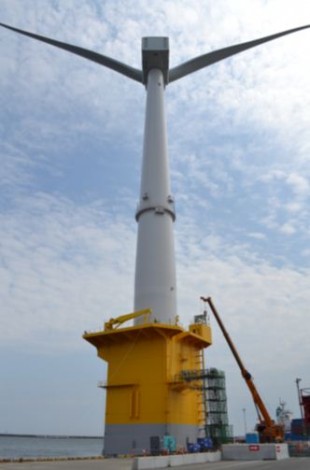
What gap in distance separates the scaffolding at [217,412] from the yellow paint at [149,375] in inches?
81.4

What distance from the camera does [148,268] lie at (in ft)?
134

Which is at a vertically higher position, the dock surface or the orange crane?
the orange crane

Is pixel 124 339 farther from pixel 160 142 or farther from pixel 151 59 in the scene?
pixel 151 59

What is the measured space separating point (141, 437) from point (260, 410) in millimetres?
27341

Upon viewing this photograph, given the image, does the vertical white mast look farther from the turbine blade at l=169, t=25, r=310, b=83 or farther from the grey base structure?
the grey base structure

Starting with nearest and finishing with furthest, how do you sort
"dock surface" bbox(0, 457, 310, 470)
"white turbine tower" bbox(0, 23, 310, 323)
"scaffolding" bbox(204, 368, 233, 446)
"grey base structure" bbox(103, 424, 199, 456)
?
"dock surface" bbox(0, 457, 310, 470) < "grey base structure" bbox(103, 424, 199, 456) < "white turbine tower" bbox(0, 23, 310, 323) < "scaffolding" bbox(204, 368, 233, 446)

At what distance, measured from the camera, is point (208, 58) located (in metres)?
53.0

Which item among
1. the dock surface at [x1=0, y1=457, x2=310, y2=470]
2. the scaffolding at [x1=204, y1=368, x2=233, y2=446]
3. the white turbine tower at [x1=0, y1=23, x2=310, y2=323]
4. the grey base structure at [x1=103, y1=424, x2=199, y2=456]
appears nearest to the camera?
the dock surface at [x1=0, y1=457, x2=310, y2=470]

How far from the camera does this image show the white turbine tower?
133 ft

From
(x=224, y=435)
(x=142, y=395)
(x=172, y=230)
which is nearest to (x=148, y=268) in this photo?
(x=172, y=230)

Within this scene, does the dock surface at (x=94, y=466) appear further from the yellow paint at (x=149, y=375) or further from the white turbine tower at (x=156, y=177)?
the white turbine tower at (x=156, y=177)

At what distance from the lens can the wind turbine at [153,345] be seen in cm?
3706

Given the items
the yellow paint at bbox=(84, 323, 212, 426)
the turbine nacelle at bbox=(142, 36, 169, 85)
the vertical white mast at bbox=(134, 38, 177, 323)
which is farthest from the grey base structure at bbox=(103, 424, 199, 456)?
the turbine nacelle at bbox=(142, 36, 169, 85)

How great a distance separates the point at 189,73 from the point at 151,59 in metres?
6.14
